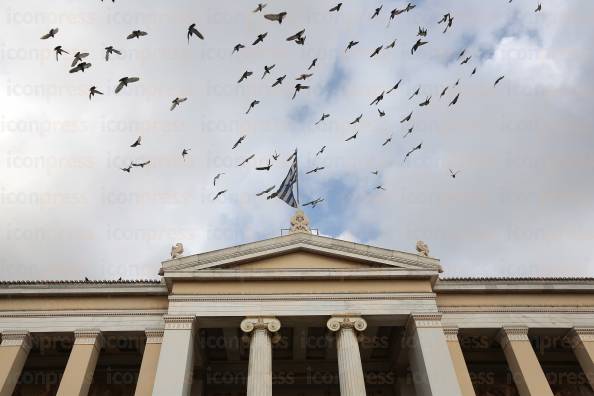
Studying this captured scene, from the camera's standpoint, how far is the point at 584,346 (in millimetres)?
20609

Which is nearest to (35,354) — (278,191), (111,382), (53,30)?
(111,382)

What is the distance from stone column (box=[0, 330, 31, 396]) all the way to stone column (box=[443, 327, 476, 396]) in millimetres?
16867

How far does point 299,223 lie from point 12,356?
12796mm

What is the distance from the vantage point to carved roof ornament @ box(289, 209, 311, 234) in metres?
23.4

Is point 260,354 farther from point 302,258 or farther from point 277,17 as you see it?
point 277,17

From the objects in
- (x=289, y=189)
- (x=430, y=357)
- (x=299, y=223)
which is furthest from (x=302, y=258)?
(x=430, y=357)

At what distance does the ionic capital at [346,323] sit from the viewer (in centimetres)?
2008

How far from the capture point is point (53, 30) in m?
14.6

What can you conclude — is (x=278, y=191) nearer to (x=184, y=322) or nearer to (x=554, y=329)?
(x=184, y=322)

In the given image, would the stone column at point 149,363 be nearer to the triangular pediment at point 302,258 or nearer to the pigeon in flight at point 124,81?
the triangular pediment at point 302,258

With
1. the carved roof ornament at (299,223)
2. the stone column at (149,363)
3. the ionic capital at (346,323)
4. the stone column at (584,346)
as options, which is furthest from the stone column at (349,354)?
the stone column at (584,346)

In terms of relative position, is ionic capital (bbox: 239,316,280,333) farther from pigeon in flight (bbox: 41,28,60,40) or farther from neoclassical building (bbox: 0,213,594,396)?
pigeon in flight (bbox: 41,28,60,40)

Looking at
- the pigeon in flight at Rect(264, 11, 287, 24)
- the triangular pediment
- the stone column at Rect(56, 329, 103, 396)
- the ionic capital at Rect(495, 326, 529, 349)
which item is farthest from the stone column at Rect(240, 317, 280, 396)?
the pigeon in flight at Rect(264, 11, 287, 24)

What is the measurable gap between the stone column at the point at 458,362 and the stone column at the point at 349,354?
3557mm
